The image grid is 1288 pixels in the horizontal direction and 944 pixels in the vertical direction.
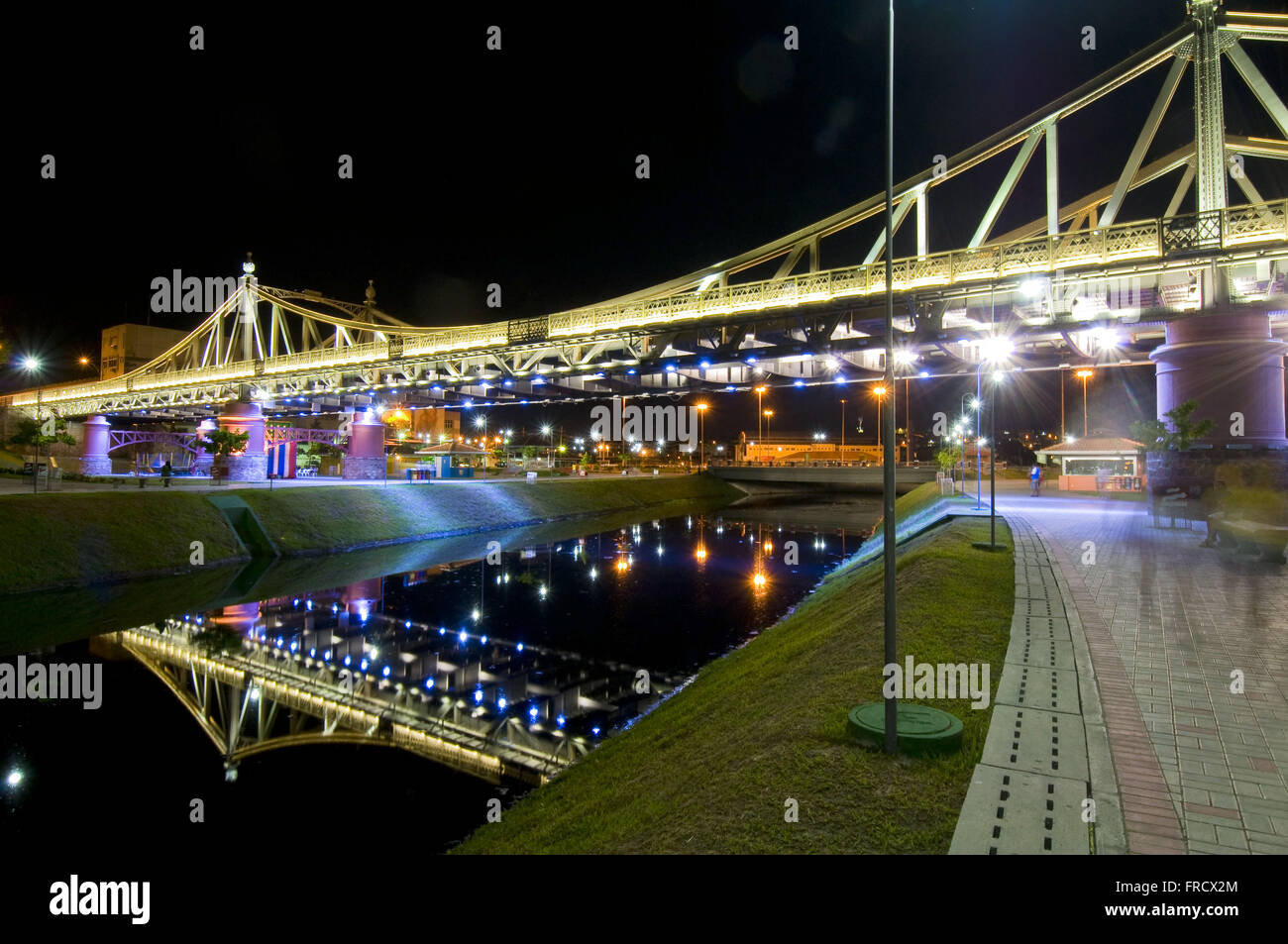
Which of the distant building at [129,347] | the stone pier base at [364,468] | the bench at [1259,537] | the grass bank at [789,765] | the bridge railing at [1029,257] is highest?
the distant building at [129,347]

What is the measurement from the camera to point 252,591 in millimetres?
22891

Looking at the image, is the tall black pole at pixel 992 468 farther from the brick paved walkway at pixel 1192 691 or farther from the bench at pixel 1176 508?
the bench at pixel 1176 508

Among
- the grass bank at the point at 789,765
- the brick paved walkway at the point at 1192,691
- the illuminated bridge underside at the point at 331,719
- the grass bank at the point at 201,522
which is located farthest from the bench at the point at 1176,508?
the grass bank at the point at 201,522

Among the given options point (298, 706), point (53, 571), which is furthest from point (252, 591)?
point (298, 706)

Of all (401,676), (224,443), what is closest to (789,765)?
(401,676)

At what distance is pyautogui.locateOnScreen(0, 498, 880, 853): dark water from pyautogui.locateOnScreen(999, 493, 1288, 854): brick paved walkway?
688 centimetres

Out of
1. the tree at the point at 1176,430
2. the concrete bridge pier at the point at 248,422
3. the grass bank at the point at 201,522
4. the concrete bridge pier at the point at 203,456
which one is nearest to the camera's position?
the tree at the point at 1176,430

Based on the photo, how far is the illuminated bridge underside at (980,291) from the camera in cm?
2127

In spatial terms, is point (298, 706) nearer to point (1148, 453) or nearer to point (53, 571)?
point (53, 571)

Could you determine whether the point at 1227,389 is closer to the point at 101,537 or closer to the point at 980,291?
the point at 980,291

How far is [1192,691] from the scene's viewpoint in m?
6.77

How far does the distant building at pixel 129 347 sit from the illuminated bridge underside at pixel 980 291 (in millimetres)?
96152

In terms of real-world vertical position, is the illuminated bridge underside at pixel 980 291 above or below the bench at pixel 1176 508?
above

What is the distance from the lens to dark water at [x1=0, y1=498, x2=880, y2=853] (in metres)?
8.65
